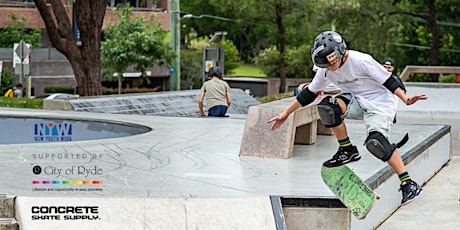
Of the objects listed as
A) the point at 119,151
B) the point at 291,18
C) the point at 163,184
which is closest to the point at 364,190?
the point at 163,184

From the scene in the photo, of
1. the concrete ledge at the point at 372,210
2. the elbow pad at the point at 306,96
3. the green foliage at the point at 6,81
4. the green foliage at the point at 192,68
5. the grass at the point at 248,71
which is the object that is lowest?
the grass at the point at 248,71

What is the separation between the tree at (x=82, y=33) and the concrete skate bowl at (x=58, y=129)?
8.54 meters

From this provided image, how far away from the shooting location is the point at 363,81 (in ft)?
24.8

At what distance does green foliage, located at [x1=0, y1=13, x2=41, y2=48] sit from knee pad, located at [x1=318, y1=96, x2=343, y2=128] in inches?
1802

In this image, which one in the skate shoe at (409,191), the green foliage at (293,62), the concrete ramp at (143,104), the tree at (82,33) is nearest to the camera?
the skate shoe at (409,191)

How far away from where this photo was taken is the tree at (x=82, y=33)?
23125 mm

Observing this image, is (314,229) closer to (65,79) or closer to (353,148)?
(353,148)

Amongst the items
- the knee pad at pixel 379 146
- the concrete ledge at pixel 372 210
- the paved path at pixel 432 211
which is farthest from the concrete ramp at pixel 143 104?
the knee pad at pixel 379 146

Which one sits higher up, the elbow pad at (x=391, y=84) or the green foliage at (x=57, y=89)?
the elbow pad at (x=391, y=84)

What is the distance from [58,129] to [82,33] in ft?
30.7

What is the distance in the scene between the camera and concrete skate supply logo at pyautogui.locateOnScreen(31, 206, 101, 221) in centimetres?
682

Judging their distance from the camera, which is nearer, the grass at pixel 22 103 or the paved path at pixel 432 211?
the paved path at pixel 432 211

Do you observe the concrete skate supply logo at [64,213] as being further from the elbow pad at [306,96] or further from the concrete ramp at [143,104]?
the concrete ramp at [143,104]

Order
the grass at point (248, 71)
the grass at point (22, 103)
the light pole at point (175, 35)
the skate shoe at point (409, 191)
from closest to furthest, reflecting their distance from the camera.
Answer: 1. the skate shoe at point (409, 191)
2. the grass at point (22, 103)
3. the light pole at point (175, 35)
4. the grass at point (248, 71)
